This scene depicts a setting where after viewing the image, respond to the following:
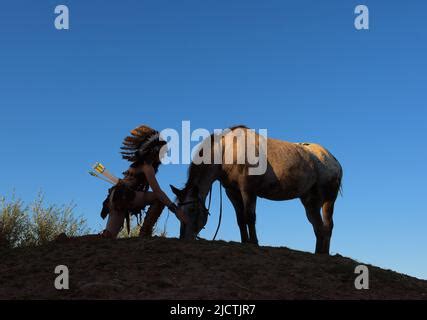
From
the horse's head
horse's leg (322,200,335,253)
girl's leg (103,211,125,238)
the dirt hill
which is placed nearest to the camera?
the dirt hill

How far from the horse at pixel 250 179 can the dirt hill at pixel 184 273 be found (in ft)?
4.59

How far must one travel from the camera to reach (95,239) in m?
8.95

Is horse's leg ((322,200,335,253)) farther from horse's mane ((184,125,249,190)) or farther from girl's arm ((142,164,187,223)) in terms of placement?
girl's arm ((142,164,187,223))

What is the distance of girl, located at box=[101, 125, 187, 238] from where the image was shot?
8.97 meters

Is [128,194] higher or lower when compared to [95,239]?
higher

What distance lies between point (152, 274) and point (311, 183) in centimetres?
580

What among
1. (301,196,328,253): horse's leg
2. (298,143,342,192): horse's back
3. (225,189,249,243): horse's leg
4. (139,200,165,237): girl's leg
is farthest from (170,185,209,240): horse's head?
(298,143,342,192): horse's back

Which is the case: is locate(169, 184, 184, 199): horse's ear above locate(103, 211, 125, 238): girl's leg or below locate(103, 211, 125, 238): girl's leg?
above

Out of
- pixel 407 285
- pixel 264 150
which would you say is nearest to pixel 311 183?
pixel 264 150

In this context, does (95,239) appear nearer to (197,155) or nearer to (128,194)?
(128,194)

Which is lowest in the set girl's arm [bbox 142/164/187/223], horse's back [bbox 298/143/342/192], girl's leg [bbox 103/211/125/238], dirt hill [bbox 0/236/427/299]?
dirt hill [bbox 0/236/427/299]

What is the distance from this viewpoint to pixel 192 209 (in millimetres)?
10070
